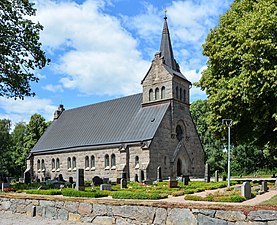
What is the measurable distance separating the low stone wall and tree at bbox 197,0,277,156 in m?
11.2

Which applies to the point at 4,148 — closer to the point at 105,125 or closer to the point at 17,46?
the point at 105,125

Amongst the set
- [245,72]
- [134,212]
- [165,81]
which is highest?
[165,81]

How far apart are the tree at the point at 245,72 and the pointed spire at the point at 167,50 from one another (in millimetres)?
16000

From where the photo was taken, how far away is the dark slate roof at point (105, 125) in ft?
122

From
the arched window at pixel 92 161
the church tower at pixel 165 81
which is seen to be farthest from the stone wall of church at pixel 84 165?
the church tower at pixel 165 81

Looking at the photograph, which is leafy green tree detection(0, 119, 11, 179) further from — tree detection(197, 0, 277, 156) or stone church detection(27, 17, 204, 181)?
tree detection(197, 0, 277, 156)

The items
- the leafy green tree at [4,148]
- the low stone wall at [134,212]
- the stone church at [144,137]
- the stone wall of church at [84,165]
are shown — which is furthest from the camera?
the leafy green tree at [4,148]

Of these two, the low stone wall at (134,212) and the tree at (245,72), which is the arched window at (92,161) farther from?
the low stone wall at (134,212)

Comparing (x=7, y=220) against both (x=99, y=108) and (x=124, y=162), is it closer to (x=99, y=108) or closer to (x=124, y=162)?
(x=124, y=162)

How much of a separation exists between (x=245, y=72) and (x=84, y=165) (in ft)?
87.4

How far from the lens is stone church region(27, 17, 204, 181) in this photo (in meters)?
35.2

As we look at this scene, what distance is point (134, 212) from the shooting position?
10344 millimetres

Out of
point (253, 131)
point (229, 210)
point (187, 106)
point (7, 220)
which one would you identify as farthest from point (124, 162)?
point (229, 210)

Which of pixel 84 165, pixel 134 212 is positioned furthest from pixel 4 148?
pixel 134 212
